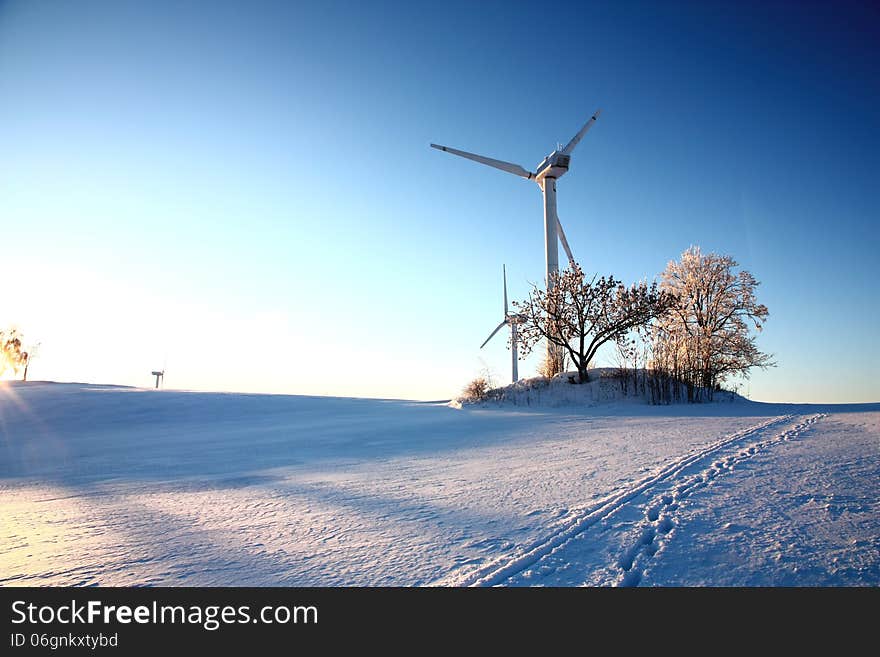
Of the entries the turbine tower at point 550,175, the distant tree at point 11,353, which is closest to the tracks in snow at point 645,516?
the turbine tower at point 550,175

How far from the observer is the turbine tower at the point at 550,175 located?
2102 cm

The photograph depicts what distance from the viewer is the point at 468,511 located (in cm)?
284

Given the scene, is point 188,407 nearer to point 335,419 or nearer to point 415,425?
point 335,419

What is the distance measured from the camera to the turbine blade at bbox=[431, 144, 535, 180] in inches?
942

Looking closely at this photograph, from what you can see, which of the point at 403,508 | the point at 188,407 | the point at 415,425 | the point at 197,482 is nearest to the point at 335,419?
the point at 415,425

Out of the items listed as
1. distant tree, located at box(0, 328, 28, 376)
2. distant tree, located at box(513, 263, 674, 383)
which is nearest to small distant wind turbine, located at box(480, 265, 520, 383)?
distant tree, located at box(513, 263, 674, 383)

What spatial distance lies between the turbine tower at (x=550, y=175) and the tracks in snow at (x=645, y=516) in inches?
618

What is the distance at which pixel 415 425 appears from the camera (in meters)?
8.73

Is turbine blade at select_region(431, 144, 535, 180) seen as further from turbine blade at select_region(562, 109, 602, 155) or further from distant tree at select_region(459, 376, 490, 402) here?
distant tree at select_region(459, 376, 490, 402)

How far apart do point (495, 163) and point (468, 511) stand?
23971 millimetres

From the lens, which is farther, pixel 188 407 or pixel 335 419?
pixel 188 407

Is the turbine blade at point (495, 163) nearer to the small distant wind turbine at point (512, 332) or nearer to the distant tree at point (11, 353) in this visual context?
the small distant wind turbine at point (512, 332)
